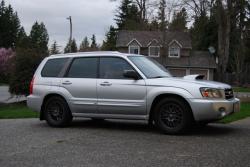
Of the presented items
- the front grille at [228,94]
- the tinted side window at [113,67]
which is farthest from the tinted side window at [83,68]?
the front grille at [228,94]

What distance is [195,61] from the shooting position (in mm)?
63344

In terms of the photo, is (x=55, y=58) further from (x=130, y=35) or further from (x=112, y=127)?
(x=130, y=35)

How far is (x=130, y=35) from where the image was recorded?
211 ft

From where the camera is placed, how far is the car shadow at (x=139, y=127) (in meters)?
10.5

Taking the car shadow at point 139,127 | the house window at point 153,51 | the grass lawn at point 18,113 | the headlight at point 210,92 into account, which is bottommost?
the grass lawn at point 18,113

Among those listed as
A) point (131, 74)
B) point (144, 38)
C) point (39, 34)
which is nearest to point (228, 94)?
point (131, 74)

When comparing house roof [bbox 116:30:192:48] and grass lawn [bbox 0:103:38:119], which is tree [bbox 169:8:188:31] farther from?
grass lawn [bbox 0:103:38:119]

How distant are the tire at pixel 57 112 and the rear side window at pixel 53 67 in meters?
0.60

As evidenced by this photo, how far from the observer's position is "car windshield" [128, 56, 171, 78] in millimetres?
10680

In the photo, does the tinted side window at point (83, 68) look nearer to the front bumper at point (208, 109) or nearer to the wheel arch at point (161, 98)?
the wheel arch at point (161, 98)

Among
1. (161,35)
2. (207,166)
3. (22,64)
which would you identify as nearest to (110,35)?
(161,35)

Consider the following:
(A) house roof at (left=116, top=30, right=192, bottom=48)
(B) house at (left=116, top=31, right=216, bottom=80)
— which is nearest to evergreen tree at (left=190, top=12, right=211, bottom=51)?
(A) house roof at (left=116, top=30, right=192, bottom=48)

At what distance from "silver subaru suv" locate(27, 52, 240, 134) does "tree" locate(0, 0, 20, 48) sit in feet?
279

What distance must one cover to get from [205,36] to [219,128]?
60056 mm
